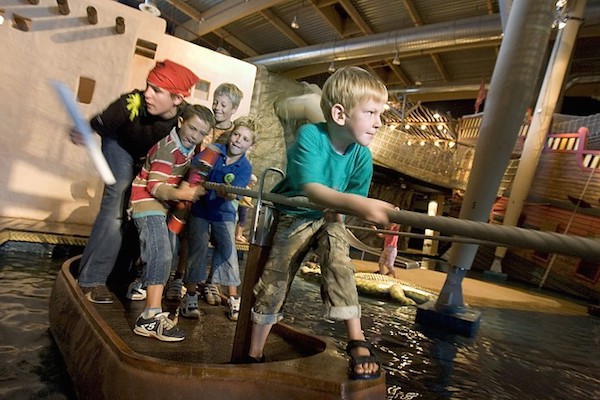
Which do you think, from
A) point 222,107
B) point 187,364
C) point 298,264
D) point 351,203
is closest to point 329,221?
point 298,264

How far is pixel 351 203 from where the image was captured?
1.08 metres

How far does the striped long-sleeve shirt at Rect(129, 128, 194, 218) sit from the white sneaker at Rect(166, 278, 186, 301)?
0.70 meters

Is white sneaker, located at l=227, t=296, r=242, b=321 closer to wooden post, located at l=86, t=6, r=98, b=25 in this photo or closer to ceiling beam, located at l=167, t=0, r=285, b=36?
wooden post, located at l=86, t=6, r=98, b=25

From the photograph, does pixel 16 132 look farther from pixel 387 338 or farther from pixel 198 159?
pixel 387 338

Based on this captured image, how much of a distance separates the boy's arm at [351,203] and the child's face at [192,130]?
0.92 m

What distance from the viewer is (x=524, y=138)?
38.7 feet

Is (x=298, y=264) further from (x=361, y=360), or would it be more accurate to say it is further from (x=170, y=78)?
(x=170, y=78)

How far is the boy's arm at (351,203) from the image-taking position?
1.00 m

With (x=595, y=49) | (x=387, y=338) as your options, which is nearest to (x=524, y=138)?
(x=595, y=49)

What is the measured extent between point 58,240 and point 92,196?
113 cm

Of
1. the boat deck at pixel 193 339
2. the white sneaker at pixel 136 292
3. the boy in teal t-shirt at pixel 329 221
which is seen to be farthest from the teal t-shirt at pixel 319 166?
the white sneaker at pixel 136 292

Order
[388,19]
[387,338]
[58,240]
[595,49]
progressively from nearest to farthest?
[387,338], [58,240], [388,19], [595,49]

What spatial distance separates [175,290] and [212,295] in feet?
0.78

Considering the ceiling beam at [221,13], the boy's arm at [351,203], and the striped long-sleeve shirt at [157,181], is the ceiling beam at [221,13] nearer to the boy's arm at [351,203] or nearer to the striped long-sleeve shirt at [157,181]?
the striped long-sleeve shirt at [157,181]
